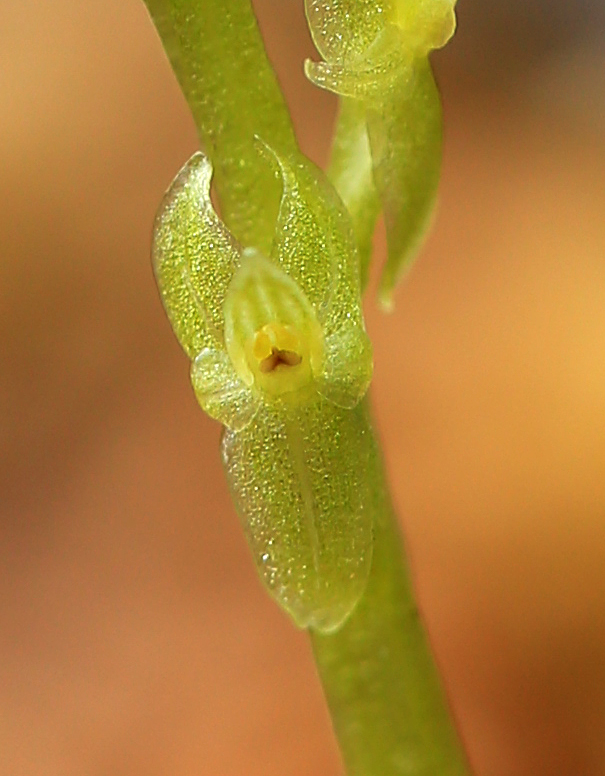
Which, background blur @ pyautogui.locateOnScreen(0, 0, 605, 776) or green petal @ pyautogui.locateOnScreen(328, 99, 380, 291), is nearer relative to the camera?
green petal @ pyautogui.locateOnScreen(328, 99, 380, 291)

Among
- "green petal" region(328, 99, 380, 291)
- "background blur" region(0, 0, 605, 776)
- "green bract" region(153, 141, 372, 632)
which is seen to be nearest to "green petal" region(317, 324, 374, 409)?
"green bract" region(153, 141, 372, 632)

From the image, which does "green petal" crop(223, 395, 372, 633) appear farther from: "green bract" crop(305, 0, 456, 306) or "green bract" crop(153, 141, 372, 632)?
"green bract" crop(305, 0, 456, 306)

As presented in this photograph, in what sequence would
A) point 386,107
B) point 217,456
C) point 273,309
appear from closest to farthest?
point 273,309 → point 386,107 → point 217,456

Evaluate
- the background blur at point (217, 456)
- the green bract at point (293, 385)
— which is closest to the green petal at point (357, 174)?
the green bract at point (293, 385)

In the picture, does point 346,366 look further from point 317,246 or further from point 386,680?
point 386,680

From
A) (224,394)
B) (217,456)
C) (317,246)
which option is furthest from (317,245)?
(217,456)

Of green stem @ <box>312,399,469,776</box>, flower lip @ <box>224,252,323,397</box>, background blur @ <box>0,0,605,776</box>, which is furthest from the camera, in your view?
background blur @ <box>0,0,605,776</box>

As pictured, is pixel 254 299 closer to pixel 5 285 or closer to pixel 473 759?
pixel 473 759

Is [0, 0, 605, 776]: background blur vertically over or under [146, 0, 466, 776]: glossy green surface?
over
